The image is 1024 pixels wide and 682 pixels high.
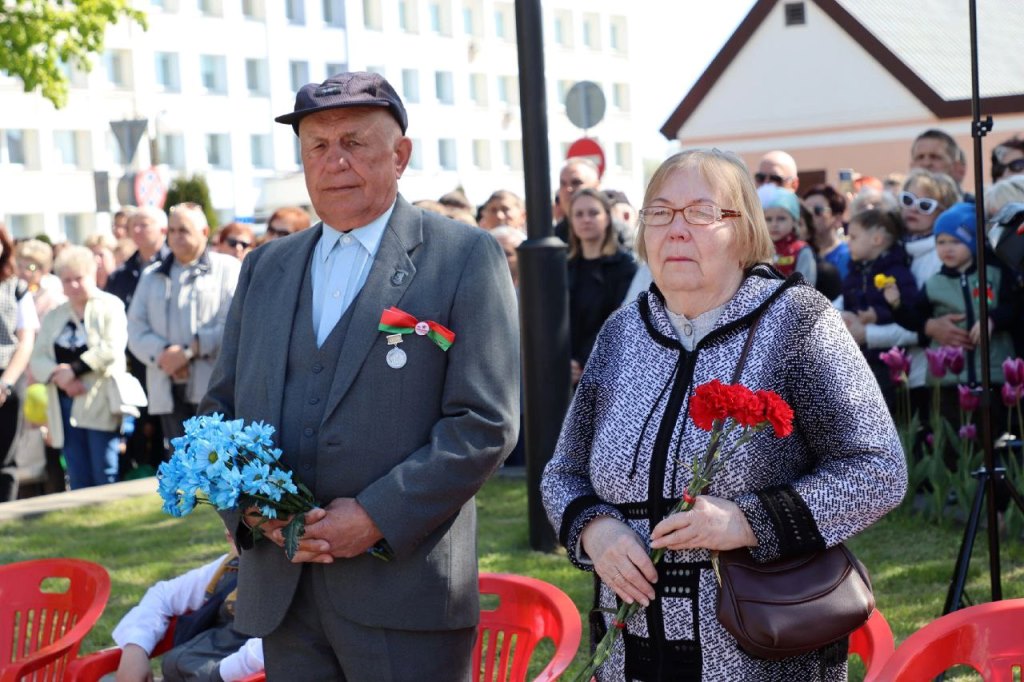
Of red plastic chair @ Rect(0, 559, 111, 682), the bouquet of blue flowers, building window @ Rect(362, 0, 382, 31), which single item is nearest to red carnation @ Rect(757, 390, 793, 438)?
the bouquet of blue flowers

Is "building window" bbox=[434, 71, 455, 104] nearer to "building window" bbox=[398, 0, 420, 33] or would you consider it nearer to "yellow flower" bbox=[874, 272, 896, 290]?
"building window" bbox=[398, 0, 420, 33]

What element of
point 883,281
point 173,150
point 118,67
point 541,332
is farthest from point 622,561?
point 173,150

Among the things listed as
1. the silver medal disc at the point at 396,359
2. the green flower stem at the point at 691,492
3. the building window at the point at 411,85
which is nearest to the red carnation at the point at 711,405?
the green flower stem at the point at 691,492

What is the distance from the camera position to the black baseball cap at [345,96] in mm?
3533

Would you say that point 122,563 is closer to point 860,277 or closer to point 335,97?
point 860,277

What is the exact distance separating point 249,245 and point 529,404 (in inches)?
178

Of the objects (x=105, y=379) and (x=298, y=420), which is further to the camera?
(x=105, y=379)

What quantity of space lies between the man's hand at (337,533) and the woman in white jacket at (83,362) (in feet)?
21.7

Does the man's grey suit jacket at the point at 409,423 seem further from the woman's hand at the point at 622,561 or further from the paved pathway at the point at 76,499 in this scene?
the paved pathway at the point at 76,499

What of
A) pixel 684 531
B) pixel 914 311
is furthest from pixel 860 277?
pixel 684 531

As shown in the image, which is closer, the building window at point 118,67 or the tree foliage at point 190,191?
the tree foliage at point 190,191

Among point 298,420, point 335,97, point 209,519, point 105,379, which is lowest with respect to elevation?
point 209,519

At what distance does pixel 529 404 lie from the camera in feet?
23.9

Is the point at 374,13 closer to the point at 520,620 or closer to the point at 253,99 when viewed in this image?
the point at 253,99
